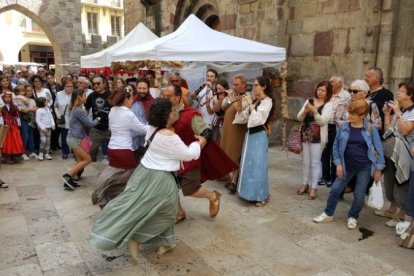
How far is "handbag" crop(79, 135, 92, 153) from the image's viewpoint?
529cm

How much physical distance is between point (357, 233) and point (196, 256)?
178 cm

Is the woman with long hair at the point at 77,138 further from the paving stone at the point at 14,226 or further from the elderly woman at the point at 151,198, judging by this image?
the elderly woman at the point at 151,198

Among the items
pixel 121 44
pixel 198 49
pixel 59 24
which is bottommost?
pixel 198 49

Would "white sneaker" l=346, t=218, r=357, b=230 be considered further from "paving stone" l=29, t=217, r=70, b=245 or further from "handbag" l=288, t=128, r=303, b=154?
"paving stone" l=29, t=217, r=70, b=245

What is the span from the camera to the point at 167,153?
3010 millimetres

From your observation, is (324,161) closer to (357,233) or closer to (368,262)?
(357,233)

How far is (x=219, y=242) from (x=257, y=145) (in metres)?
1.41

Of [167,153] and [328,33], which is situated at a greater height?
[328,33]

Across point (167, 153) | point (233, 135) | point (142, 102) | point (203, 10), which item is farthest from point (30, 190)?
point (203, 10)

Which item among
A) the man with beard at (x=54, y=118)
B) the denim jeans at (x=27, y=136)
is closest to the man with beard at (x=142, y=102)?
the denim jeans at (x=27, y=136)

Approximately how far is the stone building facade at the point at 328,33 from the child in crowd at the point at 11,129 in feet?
17.8

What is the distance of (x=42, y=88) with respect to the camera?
7.49 m

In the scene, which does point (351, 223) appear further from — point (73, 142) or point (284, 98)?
point (284, 98)

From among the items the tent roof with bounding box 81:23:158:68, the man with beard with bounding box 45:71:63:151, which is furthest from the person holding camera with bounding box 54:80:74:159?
the tent roof with bounding box 81:23:158:68
